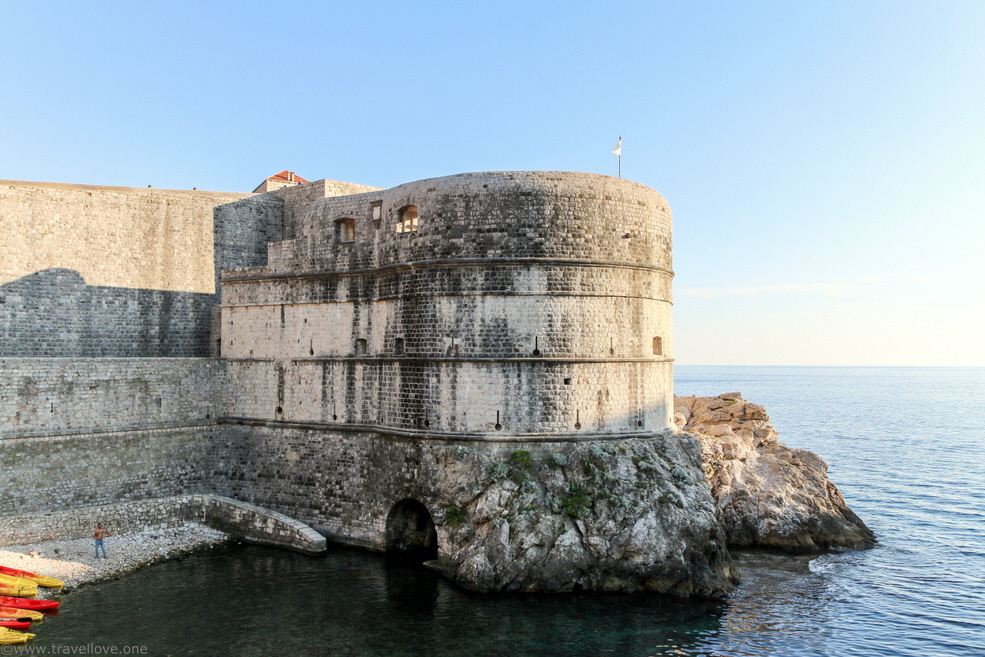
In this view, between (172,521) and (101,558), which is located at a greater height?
(172,521)

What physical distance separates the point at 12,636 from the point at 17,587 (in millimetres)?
2008

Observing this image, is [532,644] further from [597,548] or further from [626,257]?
[626,257]

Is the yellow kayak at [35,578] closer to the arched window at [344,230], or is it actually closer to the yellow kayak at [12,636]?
the yellow kayak at [12,636]

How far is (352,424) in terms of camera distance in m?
24.9

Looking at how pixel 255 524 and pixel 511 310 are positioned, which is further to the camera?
pixel 255 524

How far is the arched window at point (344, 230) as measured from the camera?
2612 cm

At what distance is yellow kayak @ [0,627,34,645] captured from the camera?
16.4m

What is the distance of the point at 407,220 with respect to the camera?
2492 cm

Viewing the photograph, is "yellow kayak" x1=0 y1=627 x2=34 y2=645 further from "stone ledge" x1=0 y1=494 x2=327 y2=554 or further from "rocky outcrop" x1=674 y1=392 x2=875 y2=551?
"rocky outcrop" x1=674 y1=392 x2=875 y2=551

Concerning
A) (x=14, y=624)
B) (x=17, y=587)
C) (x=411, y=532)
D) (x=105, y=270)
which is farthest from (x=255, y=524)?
(x=105, y=270)

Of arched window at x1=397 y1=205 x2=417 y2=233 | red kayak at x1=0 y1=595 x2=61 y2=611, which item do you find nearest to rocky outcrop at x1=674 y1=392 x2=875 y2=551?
arched window at x1=397 y1=205 x2=417 y2=233

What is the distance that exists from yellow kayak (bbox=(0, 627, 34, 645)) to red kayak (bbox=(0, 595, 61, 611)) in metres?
1.10

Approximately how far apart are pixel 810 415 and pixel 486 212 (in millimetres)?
84500

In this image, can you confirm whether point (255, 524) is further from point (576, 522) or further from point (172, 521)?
point (576, 522)
